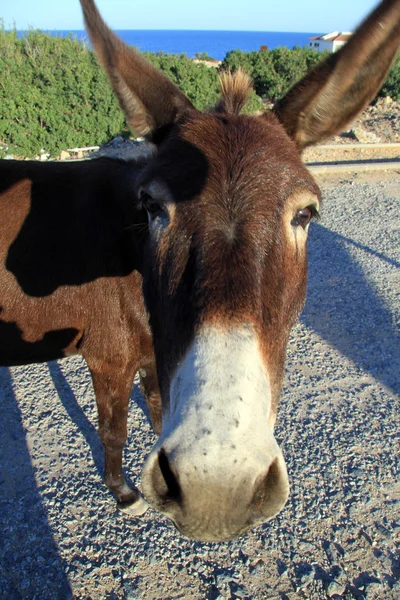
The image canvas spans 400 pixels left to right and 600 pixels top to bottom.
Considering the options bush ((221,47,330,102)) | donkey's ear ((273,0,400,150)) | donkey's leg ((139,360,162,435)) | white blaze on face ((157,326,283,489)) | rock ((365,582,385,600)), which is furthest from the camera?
bush ((221,47,330,102))

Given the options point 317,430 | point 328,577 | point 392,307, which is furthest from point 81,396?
point 392,307

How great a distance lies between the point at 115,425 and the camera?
310 cm

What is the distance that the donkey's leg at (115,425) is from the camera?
2963mm

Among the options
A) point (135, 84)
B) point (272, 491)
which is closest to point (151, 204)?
point (135, 84)

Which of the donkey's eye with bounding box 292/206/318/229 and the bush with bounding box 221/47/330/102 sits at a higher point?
the bush with bounding box 221/47/330/102

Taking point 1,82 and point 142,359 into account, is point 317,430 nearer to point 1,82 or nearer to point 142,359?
point 142,359

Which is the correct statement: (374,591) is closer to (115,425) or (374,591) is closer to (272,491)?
(272,491)

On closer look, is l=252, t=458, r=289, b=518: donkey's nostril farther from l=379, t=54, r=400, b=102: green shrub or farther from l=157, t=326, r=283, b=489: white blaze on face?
l=379, t=54, r=400, b=102: green shrub

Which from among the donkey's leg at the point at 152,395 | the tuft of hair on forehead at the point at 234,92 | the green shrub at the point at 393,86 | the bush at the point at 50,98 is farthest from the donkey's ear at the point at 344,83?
the green shrub at the point at 393,86

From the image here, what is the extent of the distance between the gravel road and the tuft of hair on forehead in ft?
9.74

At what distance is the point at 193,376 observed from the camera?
129 cm

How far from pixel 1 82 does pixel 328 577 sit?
1556 centimetres

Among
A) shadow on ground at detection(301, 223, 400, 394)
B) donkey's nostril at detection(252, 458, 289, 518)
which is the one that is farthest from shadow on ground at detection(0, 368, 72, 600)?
shadow on ground at detection(301, 223, 400, 394)

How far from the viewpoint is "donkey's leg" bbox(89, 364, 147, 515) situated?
2963mm
